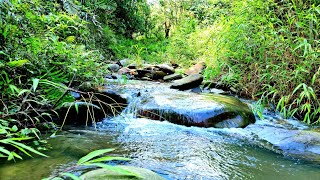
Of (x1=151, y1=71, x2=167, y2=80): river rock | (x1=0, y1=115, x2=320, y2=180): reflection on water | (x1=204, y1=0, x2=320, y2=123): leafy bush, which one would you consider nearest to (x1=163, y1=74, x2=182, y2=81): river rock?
(x1=151, y1=71, x2=167, y2=80): river rock

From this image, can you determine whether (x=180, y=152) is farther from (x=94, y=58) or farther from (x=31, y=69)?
(x=94, y=58)

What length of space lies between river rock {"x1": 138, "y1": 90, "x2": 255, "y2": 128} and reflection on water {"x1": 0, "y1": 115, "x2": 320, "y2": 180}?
16 cm

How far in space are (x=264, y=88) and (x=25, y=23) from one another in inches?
131

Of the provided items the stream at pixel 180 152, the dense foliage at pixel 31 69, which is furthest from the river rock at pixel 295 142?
the dense foliage at pixel 31 69

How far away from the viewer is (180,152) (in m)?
2.54

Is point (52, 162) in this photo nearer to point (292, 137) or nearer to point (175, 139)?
point (175, 139)

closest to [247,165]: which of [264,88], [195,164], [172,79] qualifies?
[195,164]

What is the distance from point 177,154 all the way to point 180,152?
0.07 meters

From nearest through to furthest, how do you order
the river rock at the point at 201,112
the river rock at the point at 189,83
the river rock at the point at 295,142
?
the river rock at the point at 295,142
the river rock at the point at 201,112
the river rock at the point at 189,83

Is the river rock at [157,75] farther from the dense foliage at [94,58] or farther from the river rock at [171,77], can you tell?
the dense foliage at [94,58]

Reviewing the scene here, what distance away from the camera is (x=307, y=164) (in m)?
2.33

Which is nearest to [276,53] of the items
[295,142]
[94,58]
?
[295,142]

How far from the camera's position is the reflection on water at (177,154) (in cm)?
204

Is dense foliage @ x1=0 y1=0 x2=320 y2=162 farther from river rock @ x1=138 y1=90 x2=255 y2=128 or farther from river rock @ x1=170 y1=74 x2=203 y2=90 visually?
river rock @ x1=138 y1=90 x2=255 y2=128
